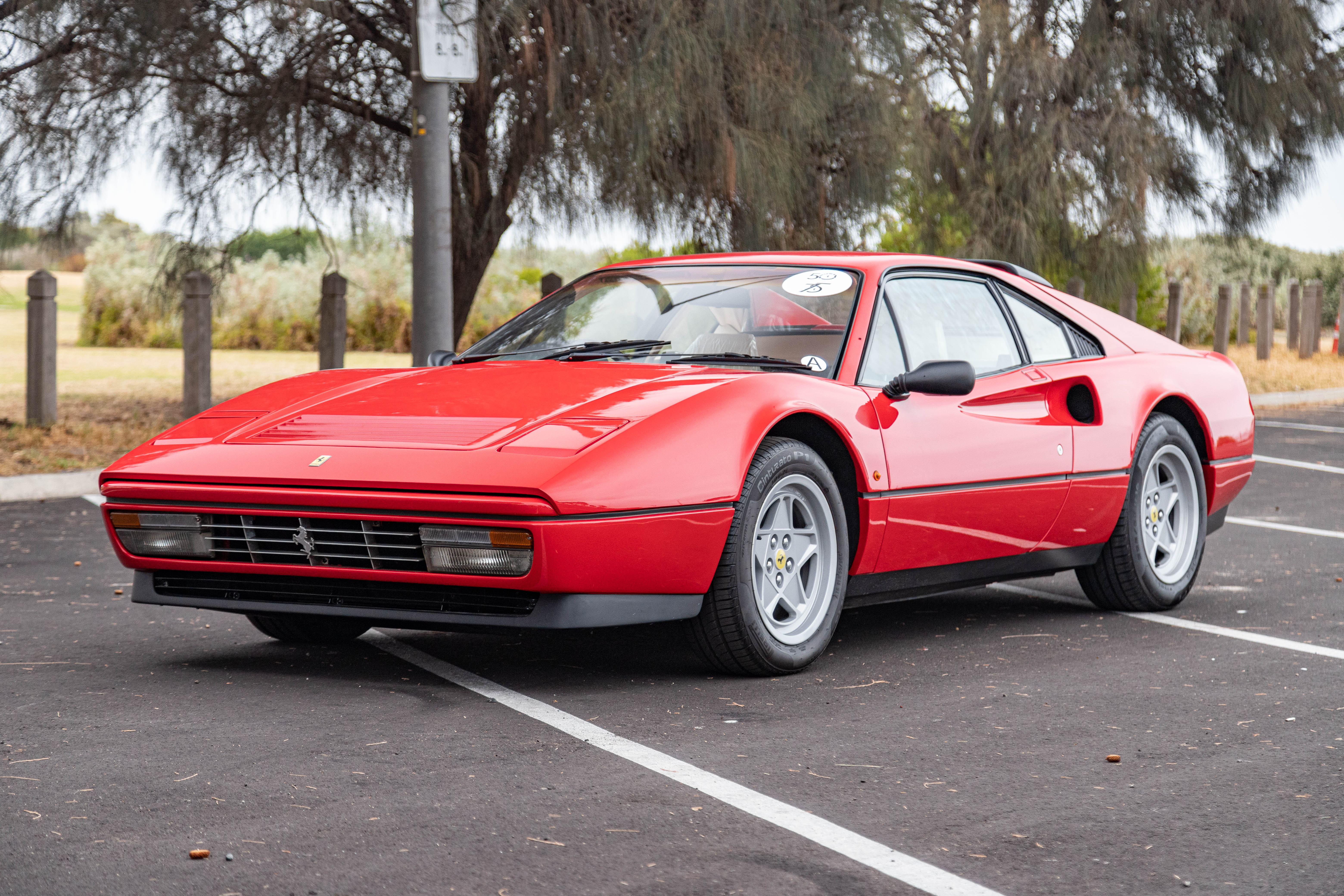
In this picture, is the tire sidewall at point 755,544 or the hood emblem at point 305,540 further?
the tire sidewall at point 755,544

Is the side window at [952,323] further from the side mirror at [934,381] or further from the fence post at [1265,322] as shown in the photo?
the fence post at [1265,322]

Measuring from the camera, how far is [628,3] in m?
11.4

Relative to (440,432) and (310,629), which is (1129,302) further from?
(440,432)

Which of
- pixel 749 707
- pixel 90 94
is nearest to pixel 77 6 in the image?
pixel 90 94

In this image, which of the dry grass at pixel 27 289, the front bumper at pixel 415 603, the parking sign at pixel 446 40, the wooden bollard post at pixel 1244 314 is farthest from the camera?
the wooden bollard post at pixel 1244 314

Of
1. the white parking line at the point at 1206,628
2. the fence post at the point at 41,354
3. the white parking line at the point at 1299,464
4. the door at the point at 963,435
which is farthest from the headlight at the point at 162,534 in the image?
the white parking line at the point at 1299,464

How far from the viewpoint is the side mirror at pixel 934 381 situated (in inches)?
209

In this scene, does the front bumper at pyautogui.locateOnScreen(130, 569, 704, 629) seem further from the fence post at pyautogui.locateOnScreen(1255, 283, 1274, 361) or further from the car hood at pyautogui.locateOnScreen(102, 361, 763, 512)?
the fence post at pyautogui.locateOnScreen(1255, 283, 1274, 361)

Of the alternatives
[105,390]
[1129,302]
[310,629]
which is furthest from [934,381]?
[1129,302]

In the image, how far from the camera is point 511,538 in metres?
4.39

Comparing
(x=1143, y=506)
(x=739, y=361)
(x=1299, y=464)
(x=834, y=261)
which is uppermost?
(x=834, y=261)

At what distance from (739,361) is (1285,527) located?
189 inches

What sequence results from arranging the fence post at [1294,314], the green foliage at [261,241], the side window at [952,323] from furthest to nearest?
1. the fence post at [1294,314]
2. the green foliage at [261,241]
3. the side window at [952,323]

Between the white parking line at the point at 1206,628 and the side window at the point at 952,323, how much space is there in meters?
1.16
